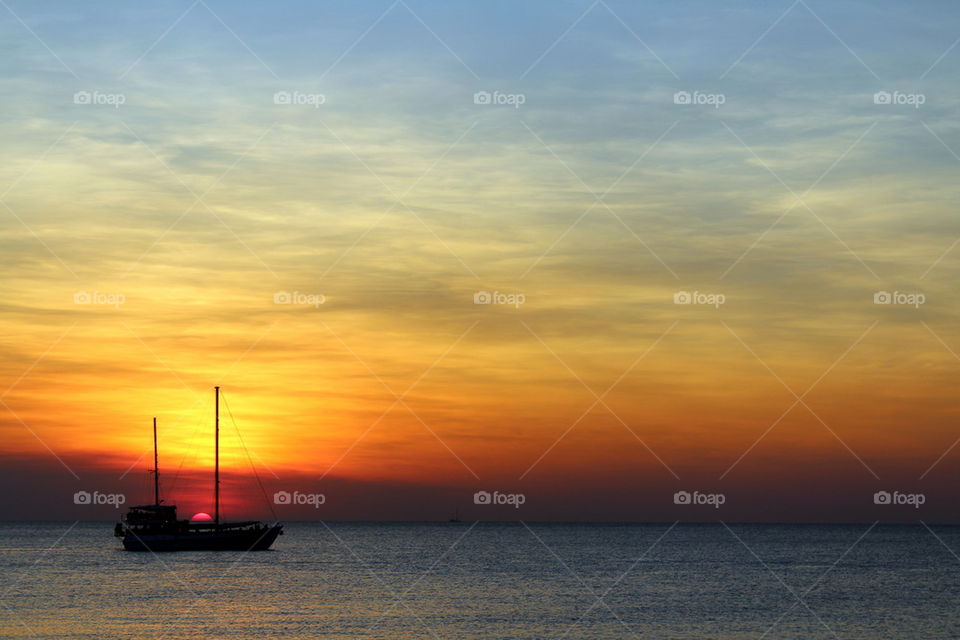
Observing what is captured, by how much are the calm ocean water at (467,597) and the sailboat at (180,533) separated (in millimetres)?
1973

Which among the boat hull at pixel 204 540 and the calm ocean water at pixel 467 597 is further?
the boat hull at pixel 204 540

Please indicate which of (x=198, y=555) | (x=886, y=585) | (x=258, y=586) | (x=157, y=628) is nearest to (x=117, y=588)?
(x=258, y=586)

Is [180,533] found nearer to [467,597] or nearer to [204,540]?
[204,540]

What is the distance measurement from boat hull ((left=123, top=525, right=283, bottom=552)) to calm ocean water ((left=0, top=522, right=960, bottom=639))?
5.44 ft

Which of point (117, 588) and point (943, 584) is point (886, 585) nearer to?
point (943, 584)

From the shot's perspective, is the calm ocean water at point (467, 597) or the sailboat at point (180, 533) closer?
the calm ocean water at point (467, 597)

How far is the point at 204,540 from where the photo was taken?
127 metres

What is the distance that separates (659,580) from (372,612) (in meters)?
41.9

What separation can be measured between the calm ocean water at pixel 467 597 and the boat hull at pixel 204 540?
166cm

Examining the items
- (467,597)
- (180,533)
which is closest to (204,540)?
(180,533)

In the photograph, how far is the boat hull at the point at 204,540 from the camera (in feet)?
416

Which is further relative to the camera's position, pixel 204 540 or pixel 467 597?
pixel 204 540

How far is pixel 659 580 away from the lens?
103m

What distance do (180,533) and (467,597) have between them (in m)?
62.5
